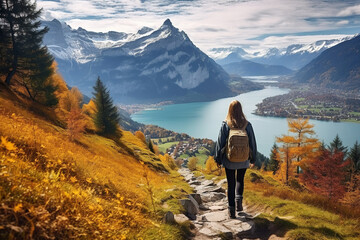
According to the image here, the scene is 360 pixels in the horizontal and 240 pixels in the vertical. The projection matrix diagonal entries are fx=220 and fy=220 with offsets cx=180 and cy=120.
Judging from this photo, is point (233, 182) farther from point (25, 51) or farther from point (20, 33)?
point (20, 33)

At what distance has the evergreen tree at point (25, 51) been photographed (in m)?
26.9

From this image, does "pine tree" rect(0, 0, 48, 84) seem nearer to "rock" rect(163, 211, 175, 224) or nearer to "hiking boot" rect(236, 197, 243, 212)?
"rock" rect(163, 211, 175, 224)

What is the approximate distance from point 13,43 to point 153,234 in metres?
33.1

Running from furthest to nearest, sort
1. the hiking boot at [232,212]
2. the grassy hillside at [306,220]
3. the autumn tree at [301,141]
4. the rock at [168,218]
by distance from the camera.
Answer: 1. the autumn tree at [301,141]
2. the hiking boot at [232,212]
3. the grassy hillside at [306,220]
4. the rock at [168,218]

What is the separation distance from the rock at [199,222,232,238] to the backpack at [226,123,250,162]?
87.2 inches

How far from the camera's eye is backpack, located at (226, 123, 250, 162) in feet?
23.7

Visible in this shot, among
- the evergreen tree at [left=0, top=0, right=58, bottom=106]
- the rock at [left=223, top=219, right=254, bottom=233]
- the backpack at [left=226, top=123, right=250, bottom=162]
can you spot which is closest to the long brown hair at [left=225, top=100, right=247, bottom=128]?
the backpack at [left=226, top=123, right=250, bottom=162]

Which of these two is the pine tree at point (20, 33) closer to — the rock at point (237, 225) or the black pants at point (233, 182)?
the black pants at point (233, 182)

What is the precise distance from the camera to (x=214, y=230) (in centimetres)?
692

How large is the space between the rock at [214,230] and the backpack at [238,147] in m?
2.21

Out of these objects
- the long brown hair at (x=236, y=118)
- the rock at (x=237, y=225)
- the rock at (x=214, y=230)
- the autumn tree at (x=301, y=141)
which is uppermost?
the long brown hair at (x=236, y=118)

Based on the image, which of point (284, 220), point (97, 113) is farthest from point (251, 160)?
point (97, 113)

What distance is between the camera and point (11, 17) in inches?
1055

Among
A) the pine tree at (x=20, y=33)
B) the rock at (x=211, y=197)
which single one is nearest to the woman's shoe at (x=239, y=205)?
the rock at (x=211, y=197)
